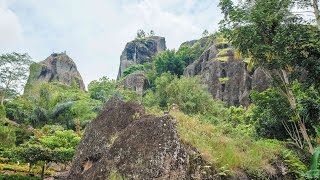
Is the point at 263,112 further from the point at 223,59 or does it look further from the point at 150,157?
the point at 223,59

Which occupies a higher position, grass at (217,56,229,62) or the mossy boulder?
the mossy boulder

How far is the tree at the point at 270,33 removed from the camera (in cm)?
1199

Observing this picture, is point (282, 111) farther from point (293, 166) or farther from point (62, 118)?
point (62, 118)

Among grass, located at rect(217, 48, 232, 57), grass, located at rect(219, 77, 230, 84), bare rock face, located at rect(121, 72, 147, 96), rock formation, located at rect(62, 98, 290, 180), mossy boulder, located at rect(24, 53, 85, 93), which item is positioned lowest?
rock formation, located at rect(62, 98, 290, 180)

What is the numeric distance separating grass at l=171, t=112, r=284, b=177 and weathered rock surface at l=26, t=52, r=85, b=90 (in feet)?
196

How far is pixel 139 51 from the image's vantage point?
85562mm

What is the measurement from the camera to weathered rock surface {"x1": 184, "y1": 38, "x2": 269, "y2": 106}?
3956cm

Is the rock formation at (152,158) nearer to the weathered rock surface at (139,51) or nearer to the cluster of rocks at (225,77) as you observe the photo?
the cluster of rocks at (225,77)

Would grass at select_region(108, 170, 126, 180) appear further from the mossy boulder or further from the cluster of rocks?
the mossy boulder

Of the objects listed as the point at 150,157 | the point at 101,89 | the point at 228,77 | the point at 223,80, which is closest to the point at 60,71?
the point at 101,89

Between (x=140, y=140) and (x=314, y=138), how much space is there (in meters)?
11.3

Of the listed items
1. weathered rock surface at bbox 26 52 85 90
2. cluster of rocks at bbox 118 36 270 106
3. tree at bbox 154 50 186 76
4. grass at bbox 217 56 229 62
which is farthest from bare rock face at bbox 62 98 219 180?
weathered rock surface at bbox 26 52 85 90

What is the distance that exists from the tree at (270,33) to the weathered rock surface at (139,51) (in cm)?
6986

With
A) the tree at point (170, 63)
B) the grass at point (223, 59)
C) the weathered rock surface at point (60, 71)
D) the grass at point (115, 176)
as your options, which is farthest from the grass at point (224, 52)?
the grass at point (115, 176)
